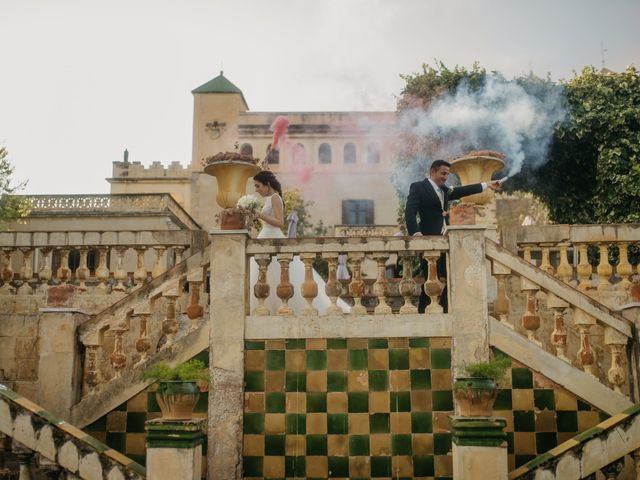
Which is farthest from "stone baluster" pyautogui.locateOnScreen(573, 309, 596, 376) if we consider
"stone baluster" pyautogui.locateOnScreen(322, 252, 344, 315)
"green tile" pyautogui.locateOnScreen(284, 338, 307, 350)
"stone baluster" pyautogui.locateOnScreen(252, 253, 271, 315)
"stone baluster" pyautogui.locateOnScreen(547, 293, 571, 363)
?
"stone baluster" pyautogui.locateOnScreen(252, 253, 271, 315)

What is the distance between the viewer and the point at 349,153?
139 ft

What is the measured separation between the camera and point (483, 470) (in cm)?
537

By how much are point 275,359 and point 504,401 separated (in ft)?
7.80

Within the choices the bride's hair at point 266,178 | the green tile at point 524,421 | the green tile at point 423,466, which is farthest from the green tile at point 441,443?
the bride's hair at point 266,178

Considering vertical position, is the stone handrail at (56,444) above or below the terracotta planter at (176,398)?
below

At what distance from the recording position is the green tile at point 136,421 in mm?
6938

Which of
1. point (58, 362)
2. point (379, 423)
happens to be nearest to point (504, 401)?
point (379, 423)

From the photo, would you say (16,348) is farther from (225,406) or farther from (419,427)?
(419,427)

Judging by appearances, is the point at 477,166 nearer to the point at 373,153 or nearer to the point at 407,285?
the point at 407,285

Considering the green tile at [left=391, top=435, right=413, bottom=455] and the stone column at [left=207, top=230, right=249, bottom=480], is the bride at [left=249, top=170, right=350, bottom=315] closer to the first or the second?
the stone column at [left=207, top=230, right=249, bottom=480]

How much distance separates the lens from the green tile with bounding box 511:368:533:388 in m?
6.74

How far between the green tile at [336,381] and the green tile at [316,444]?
1.58ft

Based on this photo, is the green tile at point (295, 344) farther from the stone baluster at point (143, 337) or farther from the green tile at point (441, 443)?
the green tile at point (441, 443)

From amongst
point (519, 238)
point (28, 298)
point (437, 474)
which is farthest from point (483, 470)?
point (28, 298)
